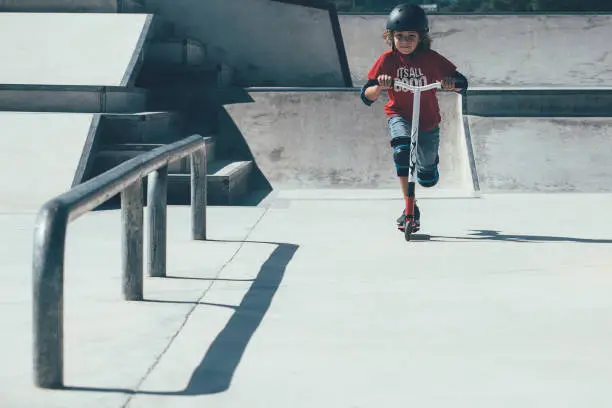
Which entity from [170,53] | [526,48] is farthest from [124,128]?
[526,48]

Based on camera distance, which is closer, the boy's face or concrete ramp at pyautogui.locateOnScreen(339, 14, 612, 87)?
the boy's face

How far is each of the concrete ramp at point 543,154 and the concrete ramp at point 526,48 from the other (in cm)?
749

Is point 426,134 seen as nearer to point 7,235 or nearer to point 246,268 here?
point 246,268

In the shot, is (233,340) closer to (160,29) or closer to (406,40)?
(406,40)

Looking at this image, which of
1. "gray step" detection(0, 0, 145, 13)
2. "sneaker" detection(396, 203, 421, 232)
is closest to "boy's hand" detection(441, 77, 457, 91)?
"sneaker" detection(396, 203, 421, 232)

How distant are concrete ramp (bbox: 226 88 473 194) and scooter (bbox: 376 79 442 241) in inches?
154

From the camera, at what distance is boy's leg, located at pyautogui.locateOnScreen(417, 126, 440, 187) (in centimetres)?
833

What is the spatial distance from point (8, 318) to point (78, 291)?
75cm

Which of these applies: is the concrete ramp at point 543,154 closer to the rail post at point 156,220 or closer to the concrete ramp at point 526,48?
the rail post at point 156,220

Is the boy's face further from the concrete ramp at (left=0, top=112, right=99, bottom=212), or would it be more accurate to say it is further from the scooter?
the concrete ramp at (left=0, top=112, right=99, bottom=212)

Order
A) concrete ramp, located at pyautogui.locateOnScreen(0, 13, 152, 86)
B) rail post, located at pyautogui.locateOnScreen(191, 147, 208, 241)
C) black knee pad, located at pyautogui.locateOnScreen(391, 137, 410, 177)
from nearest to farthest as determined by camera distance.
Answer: rail post, located at pyautogui.locateOnScreen(191, 147, 208, 241) → black knee pad, located at pyautogui.locateOnScreen(391, 137, 410, 177) → concrete ramp, located at pyautogui.locateOnScreen(0, 13, 152, 86)

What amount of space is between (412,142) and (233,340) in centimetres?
372

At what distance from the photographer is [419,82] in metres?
8.09

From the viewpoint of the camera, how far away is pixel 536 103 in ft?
41.0
